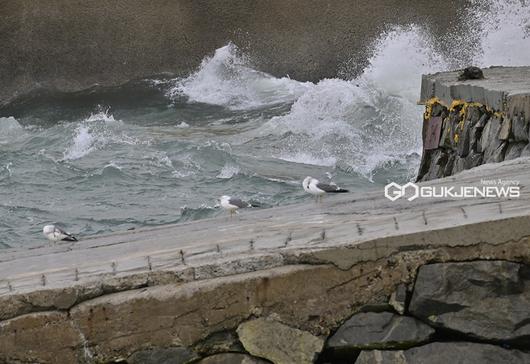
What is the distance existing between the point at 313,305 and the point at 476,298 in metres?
0.59

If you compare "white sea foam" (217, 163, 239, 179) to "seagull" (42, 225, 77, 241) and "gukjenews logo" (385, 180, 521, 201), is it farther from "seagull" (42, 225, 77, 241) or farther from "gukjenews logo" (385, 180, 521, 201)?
"gukjenews logo" (385, 180, 521, 201)

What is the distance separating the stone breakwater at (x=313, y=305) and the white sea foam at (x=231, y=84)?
1713 cm

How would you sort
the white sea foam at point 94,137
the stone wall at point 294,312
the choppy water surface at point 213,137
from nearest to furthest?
the stone wall at point 294,312, the choppy water surface at point 213,137, the white sea foam at point 94,137

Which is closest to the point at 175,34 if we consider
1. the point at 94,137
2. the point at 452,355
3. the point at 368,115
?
the point at 94,137

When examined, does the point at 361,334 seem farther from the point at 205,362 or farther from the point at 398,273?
the point at 205,362

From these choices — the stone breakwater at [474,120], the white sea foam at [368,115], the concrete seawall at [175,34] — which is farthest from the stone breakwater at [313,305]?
the concrete seawall at [175,34]

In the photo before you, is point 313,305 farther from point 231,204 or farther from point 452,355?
point 231,204

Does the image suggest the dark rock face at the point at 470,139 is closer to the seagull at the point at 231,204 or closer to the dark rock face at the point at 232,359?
the seagull at the point at 231,204

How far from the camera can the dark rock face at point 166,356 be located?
430cm

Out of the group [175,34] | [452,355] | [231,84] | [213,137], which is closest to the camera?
[452,355]

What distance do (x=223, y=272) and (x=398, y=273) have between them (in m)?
0.64

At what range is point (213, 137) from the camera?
1814 cm

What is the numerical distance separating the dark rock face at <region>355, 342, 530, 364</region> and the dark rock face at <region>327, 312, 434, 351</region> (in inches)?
1.4

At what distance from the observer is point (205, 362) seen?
14.1ft
